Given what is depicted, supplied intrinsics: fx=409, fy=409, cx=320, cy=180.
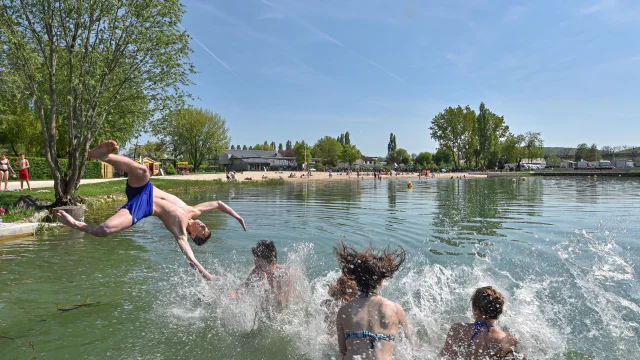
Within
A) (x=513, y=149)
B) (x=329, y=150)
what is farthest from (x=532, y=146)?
(x=329, y=150)

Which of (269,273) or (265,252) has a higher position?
(265,252)

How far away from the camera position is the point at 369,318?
443cm

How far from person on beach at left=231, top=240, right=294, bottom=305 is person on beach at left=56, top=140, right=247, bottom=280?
78 cm

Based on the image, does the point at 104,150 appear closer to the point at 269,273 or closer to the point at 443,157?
the point at 269,273

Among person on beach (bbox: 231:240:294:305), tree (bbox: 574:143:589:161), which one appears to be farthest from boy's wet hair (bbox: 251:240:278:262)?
tree (bbox: 574:143:589:161)

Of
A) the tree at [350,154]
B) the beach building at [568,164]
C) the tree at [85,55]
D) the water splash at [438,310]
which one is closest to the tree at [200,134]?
the tree at [350,154]

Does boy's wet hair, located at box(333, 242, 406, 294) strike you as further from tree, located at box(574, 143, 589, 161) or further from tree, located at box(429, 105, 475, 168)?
tree, located at box(574, 143, 589, 161)

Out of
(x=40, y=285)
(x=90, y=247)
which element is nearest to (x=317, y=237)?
(x=90, y=247)

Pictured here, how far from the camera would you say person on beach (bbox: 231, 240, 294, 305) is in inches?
275

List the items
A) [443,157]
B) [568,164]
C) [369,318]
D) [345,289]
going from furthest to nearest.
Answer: [443,157]
[568,164]
[345,289]
[369,318]

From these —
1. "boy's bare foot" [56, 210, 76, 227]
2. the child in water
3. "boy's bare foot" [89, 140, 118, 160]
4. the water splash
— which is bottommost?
the water splash

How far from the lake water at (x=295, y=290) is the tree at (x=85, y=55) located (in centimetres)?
631

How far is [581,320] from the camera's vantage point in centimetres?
720

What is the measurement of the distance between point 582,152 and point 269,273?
186m
